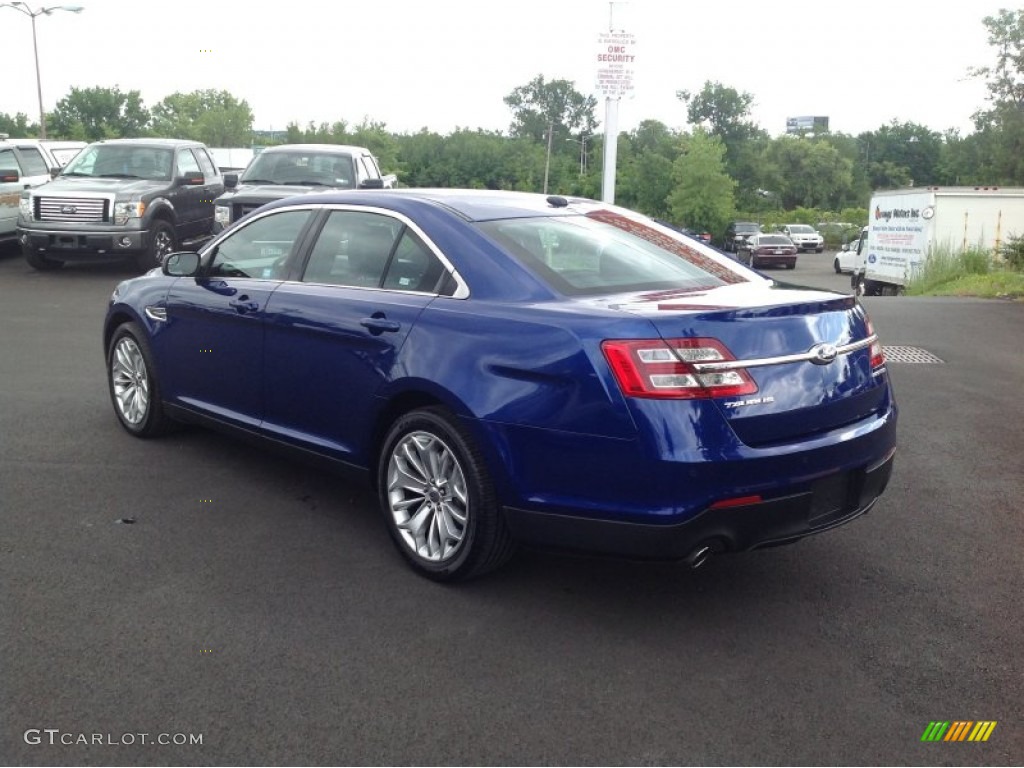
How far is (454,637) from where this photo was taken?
405cm

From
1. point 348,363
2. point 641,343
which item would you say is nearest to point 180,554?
point 348,363

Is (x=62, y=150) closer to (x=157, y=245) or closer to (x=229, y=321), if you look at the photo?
(x=157, y=245)

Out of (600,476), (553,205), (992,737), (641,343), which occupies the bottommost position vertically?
(992,737)

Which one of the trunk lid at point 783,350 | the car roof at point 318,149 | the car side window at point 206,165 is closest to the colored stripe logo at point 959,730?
the trunk lid at point 783,350

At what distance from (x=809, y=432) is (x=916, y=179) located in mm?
133271

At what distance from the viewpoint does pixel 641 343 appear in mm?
3863

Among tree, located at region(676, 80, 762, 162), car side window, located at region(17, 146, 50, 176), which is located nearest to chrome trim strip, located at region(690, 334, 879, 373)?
car side window, located at region(17, 146, 50, 176)

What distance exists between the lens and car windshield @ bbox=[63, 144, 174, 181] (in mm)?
16578

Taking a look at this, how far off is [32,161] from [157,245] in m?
5.07

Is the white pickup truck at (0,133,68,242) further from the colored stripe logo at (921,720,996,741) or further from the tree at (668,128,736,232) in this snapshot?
the tree at (668,128,736,232)

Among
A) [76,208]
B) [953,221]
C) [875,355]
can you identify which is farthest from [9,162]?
[953,221]

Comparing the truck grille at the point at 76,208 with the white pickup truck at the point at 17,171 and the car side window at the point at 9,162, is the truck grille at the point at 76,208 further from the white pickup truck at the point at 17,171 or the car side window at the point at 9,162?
the car side window at the point at 9,162

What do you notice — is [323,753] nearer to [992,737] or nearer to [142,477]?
[992,737]

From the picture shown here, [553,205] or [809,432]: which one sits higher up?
[553,205]
